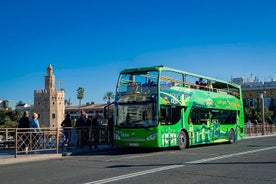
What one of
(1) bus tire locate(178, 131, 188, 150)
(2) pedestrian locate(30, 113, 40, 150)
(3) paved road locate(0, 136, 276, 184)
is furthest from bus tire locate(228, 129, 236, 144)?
(2) pedestrian locate(30, 113, 40, 150)

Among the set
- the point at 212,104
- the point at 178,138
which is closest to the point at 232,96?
the point at 212,104

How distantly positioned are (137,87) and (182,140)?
3613mm

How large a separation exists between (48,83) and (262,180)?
489ft

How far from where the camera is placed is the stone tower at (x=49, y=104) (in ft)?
477

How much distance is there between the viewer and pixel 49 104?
147m

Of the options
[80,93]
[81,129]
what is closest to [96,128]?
[81,129]

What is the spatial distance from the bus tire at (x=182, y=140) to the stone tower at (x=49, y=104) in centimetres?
12840

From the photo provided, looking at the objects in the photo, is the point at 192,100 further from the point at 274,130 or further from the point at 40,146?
the point at 274,130

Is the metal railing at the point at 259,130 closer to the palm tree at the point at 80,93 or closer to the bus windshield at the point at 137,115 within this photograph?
the bus windshield at the point at 137,115

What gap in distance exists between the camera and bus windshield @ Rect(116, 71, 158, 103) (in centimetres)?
1731

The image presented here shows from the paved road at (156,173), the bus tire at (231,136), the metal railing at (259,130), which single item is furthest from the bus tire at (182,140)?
the metal railing at (259,130)

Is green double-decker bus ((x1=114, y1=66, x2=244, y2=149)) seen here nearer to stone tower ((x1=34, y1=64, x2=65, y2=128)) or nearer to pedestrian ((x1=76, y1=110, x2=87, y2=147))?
pedestrian ((x1=76, y1=110, x2=87, y2=147))

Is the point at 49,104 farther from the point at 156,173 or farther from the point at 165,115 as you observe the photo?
the point at 156,173

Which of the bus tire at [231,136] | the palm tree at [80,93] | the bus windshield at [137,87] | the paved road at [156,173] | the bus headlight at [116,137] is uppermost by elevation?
the palm tree at [80,93]
